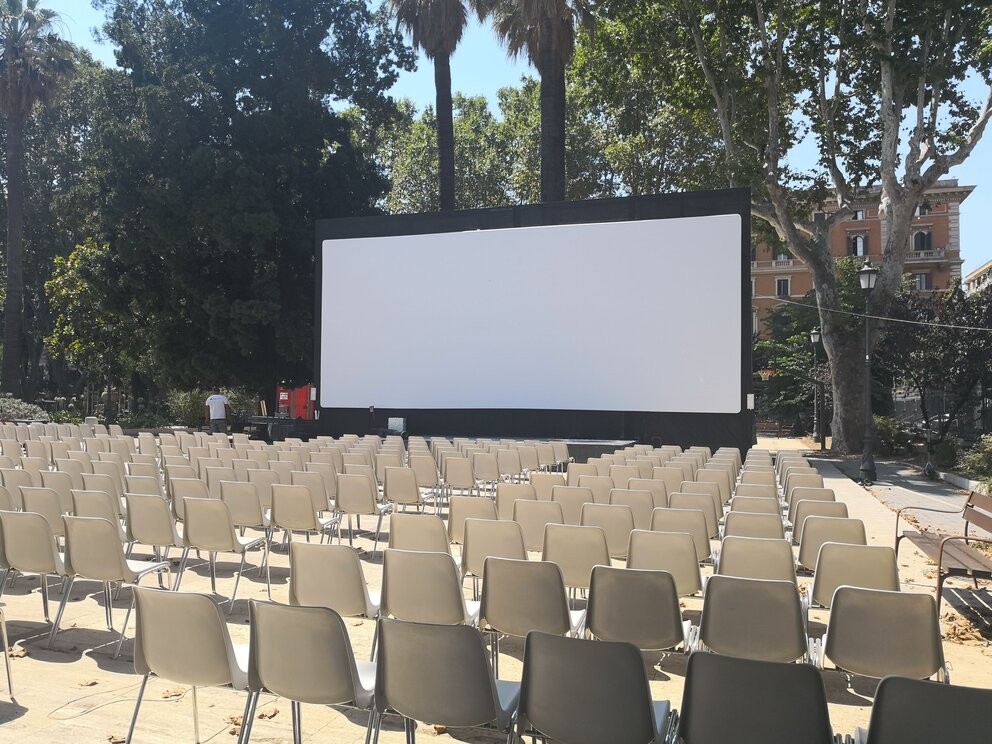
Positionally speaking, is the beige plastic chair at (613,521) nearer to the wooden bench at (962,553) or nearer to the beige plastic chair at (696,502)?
the beige plastic chair at (696,502)

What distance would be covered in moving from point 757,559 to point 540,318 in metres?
11.8

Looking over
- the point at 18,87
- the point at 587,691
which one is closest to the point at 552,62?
the point at 18,87

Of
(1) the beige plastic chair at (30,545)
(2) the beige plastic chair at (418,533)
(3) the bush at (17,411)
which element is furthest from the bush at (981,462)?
(3) the bush at (17,411)

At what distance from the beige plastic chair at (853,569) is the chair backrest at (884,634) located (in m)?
0.71

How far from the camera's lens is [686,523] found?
4762mm

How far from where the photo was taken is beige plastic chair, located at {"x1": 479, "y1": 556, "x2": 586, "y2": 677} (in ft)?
10.7

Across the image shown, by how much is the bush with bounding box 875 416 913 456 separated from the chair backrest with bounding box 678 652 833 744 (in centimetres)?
1741

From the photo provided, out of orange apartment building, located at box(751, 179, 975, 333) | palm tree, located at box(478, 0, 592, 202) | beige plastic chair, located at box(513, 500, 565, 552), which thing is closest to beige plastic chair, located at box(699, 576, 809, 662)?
beige plastic chair, located at box(513, 500, 565, 552)

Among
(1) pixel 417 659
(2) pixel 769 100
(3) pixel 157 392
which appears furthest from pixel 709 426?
(3) pixel 157 392

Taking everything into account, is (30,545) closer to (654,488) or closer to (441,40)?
(654,488)

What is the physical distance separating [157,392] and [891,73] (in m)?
26.5

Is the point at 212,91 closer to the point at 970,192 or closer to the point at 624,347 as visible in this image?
the point at 624,347

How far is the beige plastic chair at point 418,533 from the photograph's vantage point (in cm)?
432

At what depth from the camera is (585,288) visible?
596 inches
